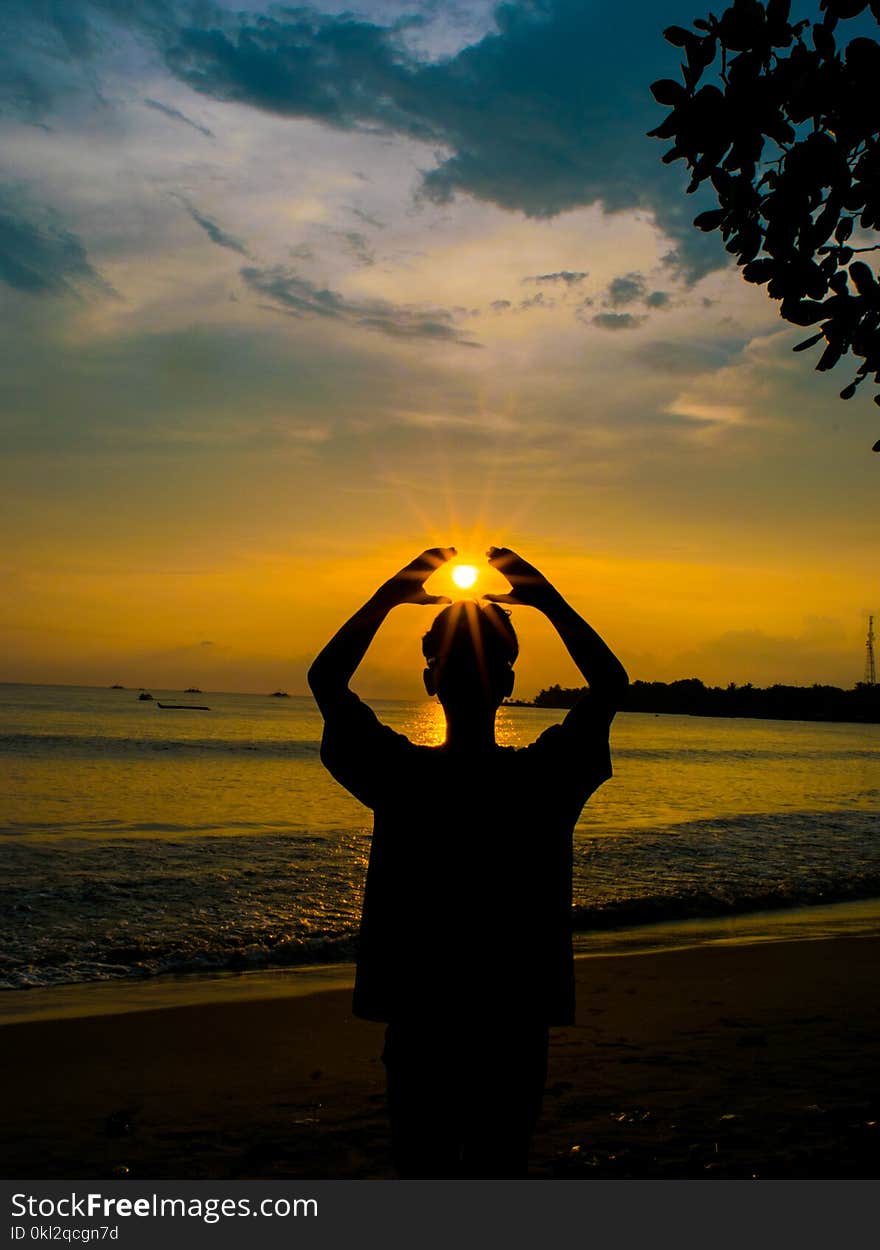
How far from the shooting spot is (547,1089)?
6.10m

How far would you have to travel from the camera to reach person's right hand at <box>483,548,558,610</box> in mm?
2561

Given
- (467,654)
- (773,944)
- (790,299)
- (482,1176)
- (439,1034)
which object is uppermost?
(790,299)

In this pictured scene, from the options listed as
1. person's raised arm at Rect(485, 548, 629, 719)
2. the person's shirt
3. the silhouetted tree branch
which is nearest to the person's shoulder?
the person's shirt

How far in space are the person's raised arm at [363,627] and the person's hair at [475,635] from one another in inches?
2.5

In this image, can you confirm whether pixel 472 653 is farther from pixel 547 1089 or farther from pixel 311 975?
pixel 311 975

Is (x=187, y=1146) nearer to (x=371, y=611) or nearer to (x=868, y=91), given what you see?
(x=371, y=611)

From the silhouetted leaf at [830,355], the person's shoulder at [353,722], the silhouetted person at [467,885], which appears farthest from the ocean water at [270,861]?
the silhouetted leaf at [830,355]

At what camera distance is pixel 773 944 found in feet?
34.6

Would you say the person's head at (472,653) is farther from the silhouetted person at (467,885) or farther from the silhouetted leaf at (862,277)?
the silhouetted leaf at (862,277)

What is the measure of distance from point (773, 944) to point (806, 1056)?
4.04 meters

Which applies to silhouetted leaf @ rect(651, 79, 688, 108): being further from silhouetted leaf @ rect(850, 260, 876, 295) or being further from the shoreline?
the shoreline

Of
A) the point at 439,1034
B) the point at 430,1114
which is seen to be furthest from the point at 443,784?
the point at 430,1114

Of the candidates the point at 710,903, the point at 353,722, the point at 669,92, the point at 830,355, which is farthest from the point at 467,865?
the point at 710,903

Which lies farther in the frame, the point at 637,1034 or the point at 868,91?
the point at 637,1034
